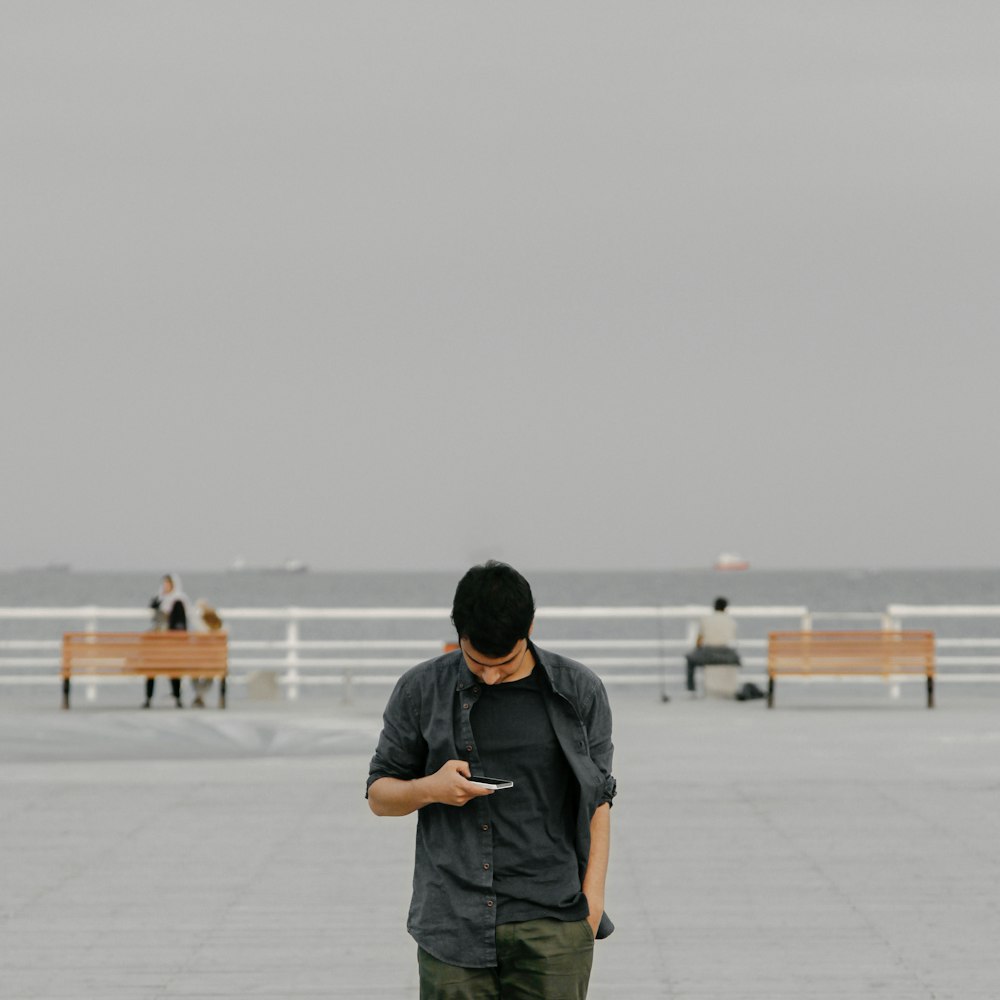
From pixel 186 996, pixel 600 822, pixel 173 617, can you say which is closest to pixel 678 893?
pixel 186 996

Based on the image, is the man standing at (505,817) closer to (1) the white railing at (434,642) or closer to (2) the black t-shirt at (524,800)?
(2) the black t-shirt at (524,800)

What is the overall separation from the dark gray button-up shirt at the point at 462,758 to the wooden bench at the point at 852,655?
14.7 meters

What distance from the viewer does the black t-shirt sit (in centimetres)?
383

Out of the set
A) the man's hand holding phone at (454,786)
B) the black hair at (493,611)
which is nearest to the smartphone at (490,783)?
the man's hand holding phone at (454,786)

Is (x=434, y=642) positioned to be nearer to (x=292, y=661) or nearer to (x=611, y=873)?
(x=292, y=661)

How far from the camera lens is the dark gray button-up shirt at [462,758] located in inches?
150

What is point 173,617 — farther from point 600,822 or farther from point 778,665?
point 600,822

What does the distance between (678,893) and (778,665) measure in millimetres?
10502

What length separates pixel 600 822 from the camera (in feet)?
13.1

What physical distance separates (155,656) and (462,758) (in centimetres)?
1512

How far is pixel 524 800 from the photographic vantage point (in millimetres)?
3855

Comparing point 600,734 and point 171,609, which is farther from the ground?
point 600,734

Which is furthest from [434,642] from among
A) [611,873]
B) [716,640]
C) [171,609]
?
[611,873]

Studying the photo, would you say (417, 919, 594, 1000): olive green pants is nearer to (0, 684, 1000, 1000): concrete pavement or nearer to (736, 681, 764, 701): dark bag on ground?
(0, 684, 1000, 1000): concrete pavement
